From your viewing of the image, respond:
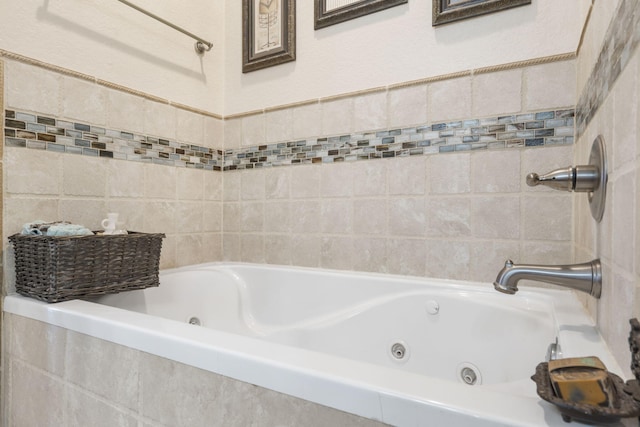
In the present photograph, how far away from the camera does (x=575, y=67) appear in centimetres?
117

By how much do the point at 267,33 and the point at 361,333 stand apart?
1.43 m

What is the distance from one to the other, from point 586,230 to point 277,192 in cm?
120

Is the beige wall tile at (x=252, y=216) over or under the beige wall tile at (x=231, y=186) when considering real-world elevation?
under

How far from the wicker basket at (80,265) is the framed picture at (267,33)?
101 centimetres

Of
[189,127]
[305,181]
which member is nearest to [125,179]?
[189,127]

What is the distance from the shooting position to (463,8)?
1.31 m

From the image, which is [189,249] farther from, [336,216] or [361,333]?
[361,333]

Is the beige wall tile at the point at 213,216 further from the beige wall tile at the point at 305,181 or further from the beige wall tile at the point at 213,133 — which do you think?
the beige wall tile at the point at 305,181

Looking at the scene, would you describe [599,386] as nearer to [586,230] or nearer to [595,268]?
[595,268]

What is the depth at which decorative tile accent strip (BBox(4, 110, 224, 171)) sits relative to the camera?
3.84 ft

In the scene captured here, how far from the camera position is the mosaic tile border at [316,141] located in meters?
1.20

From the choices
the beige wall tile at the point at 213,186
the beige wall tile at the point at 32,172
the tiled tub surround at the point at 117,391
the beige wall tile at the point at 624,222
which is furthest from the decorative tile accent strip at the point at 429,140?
the tiled tub surround at the point at 117,391

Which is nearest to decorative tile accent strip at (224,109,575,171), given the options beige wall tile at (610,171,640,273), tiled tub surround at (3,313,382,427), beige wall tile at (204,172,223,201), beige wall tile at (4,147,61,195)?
beige wall tile at (204,172,223,201)

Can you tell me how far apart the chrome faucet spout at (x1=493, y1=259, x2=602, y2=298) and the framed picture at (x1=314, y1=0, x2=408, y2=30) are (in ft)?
3.69
